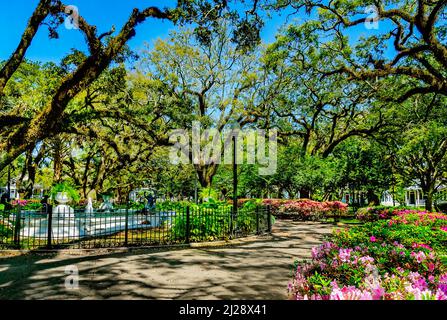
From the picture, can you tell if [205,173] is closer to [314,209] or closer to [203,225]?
[314,209]

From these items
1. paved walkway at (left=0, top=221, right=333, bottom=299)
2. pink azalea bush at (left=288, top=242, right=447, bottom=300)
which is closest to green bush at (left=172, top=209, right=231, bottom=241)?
paved walkway at (left=0, top=221, right=333, bottom=299)

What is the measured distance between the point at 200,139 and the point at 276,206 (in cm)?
914

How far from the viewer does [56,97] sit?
329 inches

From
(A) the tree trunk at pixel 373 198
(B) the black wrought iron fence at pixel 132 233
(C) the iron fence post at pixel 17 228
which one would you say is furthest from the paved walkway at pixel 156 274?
(A) the tree trunk at pixel 373 198

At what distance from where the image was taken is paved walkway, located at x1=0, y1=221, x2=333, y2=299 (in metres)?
5.51

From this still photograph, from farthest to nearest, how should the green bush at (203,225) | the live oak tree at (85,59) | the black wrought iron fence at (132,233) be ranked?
1. the green bush at (203,225)
2. the black wrought iron fence at (132,233)
3. the live oak tree at (85,59)

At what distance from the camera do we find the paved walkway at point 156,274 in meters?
5.51

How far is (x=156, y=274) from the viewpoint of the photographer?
689 centimetres

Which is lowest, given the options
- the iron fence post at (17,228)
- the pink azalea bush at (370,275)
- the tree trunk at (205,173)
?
the iron fence post at (17,228)

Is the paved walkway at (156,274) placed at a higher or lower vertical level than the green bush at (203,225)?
lower

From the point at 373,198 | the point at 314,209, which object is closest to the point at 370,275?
the point at 314,209

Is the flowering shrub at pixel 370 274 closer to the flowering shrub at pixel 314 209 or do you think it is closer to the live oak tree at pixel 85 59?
the live oak tree at pixel 85 59
